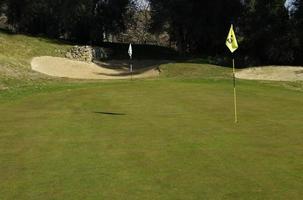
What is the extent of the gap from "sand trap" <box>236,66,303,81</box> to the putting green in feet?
42.3

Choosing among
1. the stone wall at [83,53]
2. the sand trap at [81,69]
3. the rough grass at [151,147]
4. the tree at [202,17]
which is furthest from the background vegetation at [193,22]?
the rough grass at [151,147]

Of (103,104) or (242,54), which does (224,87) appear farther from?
(242,54)

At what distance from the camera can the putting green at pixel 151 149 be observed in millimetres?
9031

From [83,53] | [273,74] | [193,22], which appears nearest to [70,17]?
[83,53]

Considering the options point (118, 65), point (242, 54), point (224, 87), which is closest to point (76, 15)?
point (118, 65)

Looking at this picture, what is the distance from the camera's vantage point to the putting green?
29.6 feet

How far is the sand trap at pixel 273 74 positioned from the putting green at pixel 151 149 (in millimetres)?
12906

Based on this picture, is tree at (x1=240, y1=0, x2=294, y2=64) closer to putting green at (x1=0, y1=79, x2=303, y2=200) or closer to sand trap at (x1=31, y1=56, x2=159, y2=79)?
sand trap at (x1=31, y1=56, x2=159, y2=79)

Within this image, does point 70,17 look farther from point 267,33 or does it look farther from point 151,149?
point 151,149

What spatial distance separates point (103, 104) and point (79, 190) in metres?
11.1

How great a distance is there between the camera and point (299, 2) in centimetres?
4316

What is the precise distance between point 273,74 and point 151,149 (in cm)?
2428

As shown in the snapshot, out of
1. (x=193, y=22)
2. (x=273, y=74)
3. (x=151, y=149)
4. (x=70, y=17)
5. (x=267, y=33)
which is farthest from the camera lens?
(x=70, y=17)

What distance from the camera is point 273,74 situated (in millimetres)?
34906
